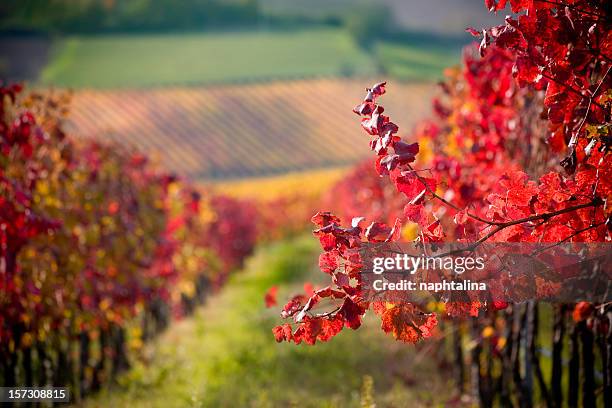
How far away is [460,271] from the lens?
240cm

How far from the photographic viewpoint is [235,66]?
64.8 metres

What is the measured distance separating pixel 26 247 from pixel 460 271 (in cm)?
379

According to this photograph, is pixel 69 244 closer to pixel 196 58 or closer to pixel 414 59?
pixel 196 58

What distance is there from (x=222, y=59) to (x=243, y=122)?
620 inches

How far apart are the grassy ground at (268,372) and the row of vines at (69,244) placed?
536 mm

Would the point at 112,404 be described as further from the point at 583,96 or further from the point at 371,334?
the point at 583,96

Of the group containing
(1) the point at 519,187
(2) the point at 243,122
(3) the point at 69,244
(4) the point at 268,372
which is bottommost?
(4) the point at 268,372

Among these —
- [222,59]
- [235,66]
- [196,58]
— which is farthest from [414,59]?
[196,58]

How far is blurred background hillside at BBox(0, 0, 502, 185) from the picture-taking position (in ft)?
168

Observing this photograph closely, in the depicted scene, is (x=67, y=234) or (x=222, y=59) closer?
(x=67, y=234)

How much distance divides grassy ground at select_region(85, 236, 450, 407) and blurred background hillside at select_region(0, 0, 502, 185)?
35415mm

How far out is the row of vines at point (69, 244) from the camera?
4559 mm

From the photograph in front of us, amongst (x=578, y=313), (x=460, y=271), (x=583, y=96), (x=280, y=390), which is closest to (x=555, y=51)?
(x=583, y=96)

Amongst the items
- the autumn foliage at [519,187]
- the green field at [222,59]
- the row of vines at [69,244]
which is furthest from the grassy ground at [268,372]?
the green field at [222,59]
